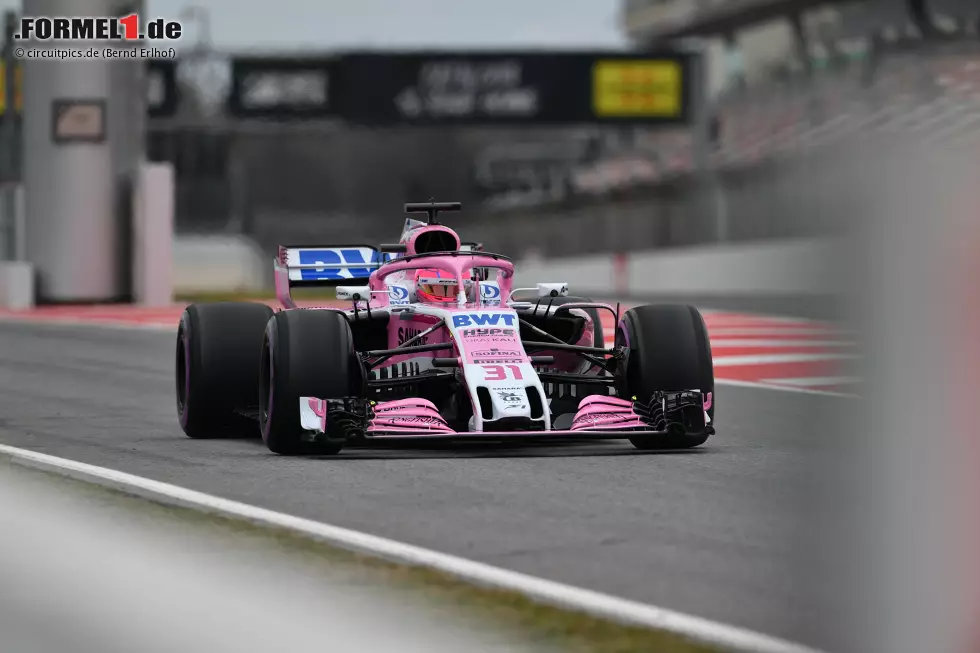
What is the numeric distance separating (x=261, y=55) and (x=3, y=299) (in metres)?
11.2

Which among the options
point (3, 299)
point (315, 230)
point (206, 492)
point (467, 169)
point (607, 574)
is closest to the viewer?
point (607, 574)

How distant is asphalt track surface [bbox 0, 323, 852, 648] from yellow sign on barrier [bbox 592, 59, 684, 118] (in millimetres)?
26610

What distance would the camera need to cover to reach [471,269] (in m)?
9.05

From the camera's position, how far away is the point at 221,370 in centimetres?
913

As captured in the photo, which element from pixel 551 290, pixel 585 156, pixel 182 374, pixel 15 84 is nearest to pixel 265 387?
pixel 182 374

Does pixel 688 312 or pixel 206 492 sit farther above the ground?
pixel 688 312

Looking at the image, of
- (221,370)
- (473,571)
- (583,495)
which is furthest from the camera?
(221,370)

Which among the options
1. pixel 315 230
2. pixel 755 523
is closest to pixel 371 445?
pixel 755 523

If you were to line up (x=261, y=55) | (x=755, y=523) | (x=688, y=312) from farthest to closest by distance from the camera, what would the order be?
(x=261, y=55)
(x=688, y=312)
(x=755, y=523)

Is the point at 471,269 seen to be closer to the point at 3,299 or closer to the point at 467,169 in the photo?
the point at 3,299

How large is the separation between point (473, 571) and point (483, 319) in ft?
11.3

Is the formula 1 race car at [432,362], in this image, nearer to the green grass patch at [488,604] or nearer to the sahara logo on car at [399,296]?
the sahara logo on car at [399,296]

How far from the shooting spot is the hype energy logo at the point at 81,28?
2598cm

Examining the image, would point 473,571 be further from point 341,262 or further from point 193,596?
point 341,262
